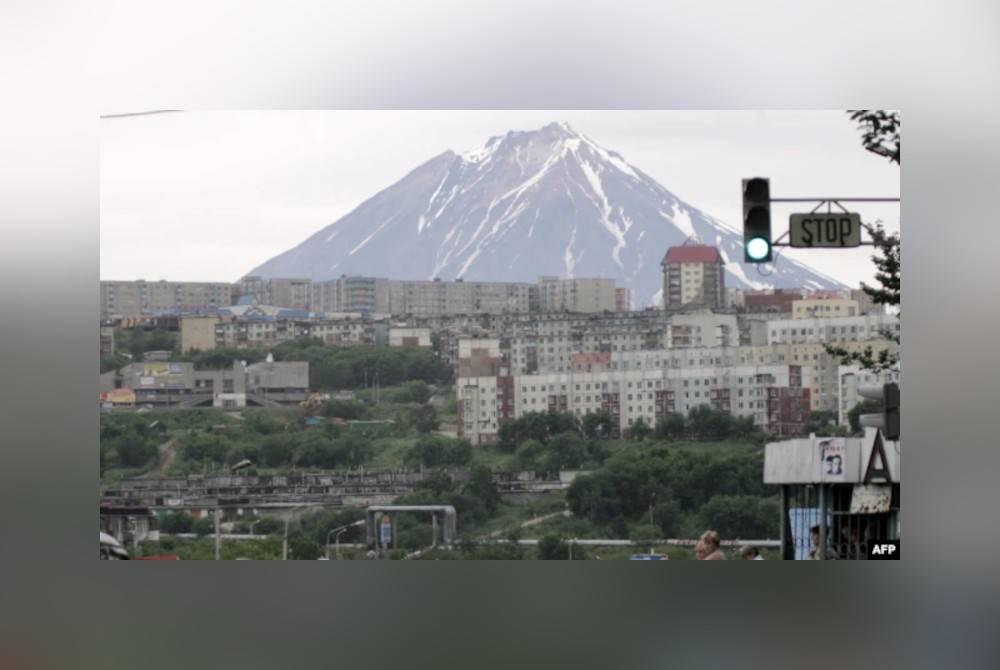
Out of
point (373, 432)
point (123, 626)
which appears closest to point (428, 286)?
point (373, 432)

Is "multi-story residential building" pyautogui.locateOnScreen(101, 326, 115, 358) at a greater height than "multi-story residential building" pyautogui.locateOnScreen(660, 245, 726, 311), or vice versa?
"multi-story residential building" pyautogui.locateOnScreen(660, 245, 726, 311)

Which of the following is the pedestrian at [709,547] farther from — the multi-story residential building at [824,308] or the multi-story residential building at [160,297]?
the multi-story residential building at [160,297]

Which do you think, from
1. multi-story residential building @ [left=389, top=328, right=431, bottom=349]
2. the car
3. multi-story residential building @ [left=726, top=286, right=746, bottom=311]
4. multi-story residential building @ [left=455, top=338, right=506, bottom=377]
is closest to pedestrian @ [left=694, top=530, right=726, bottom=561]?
multi-story residential building @ [left=726, top=286, right=746, bottom=311]

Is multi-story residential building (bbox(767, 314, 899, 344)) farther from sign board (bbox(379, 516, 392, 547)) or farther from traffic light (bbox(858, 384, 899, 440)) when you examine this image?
sign board (bbox(379, 516, 392, 547))
